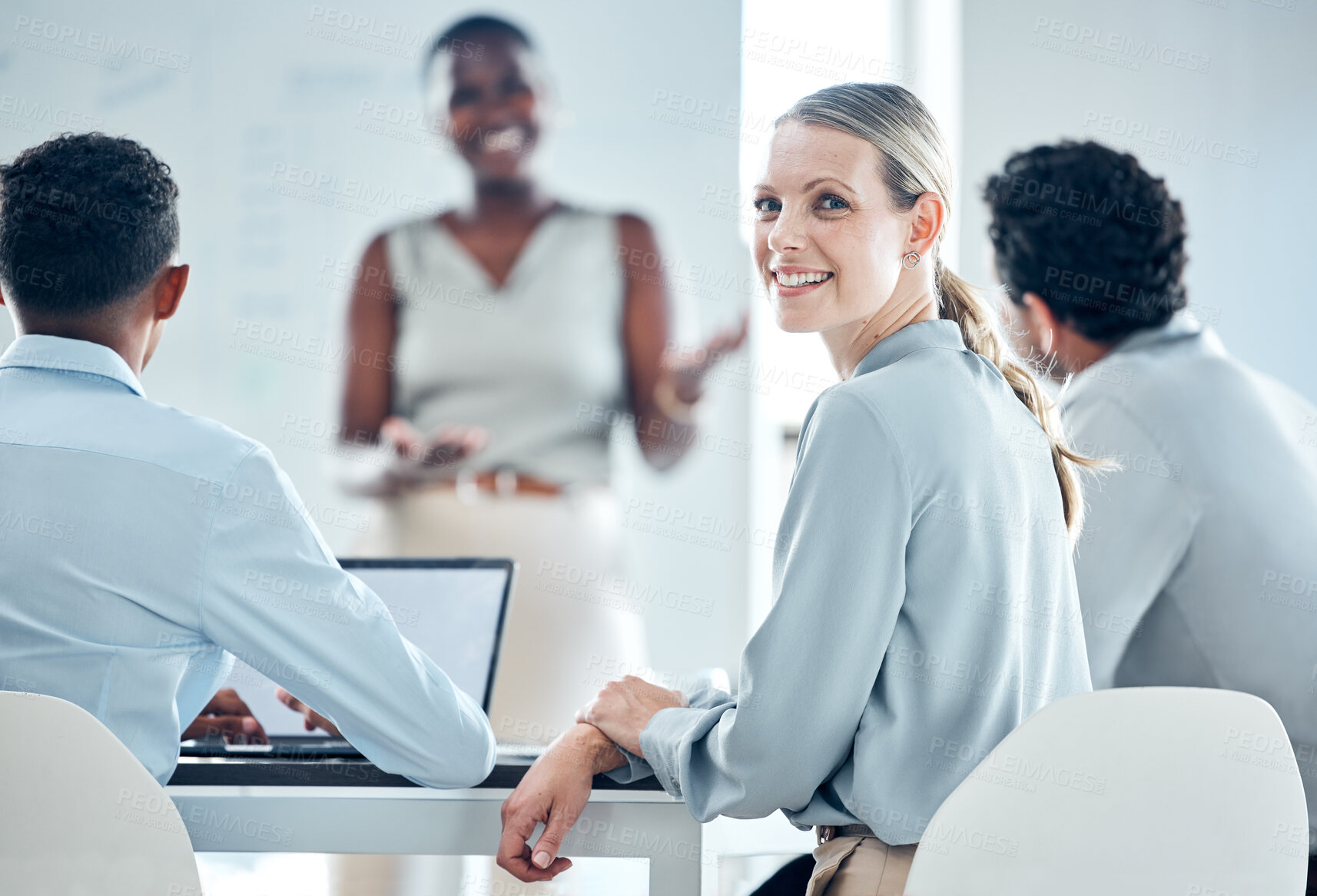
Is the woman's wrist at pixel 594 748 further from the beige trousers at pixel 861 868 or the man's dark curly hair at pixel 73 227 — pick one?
the man's dark curly hair at pixel 73 227

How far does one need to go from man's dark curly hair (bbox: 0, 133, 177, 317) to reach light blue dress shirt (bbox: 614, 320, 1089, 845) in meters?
0.74

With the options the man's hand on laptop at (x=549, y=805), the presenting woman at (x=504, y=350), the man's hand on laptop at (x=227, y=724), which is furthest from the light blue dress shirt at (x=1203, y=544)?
the presenting woman at (x=504, y=350)

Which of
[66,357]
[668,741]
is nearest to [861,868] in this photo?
[668,741]

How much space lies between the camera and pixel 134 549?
3.54 ft

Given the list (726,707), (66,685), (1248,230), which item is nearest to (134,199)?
(66,685)

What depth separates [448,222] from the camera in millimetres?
3031

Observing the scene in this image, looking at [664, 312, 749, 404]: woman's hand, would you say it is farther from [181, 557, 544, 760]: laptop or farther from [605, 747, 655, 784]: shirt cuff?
[605, 747, 655, 784]: shirt cuff

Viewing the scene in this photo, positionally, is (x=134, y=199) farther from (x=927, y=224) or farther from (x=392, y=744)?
(x=927, y=224)

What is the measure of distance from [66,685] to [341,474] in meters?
2.15

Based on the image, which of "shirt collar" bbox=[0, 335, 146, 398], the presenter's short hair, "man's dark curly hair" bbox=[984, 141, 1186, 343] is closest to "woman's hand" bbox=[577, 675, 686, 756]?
"shirt collar" bbox=[0, 335, 146, 398]

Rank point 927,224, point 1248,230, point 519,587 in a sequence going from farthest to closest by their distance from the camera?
point 1248,230 → point 519,587 → point 927,224

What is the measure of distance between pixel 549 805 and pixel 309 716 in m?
0.40

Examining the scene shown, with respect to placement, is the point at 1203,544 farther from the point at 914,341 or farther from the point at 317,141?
the point at 317,141

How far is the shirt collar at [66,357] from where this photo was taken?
1.17m
